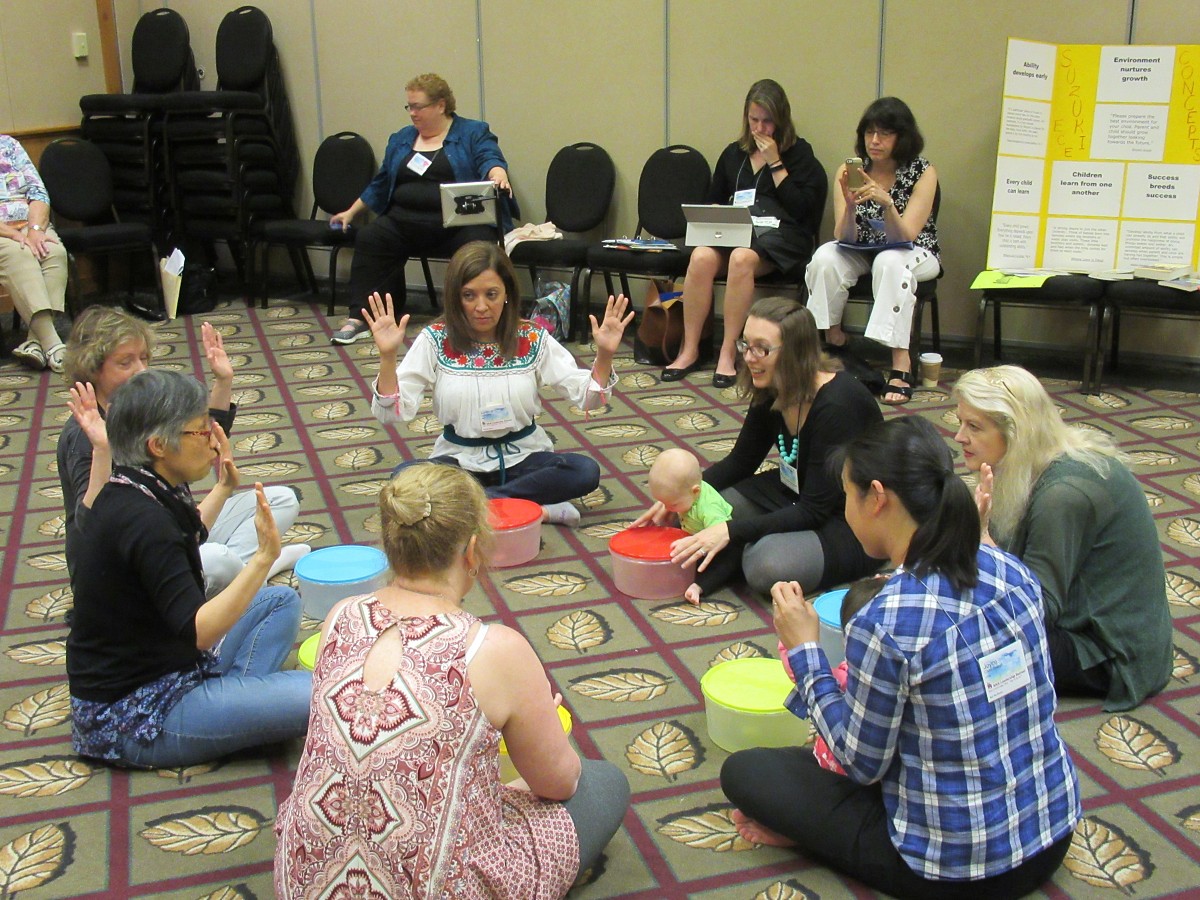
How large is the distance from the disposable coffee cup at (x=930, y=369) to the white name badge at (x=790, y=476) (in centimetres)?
238

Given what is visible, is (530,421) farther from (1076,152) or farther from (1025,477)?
(1076,152)

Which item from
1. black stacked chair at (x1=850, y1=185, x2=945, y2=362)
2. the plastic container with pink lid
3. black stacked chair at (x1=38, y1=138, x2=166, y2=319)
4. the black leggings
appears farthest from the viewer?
black stacked chair at (x1=38, y1=138, x2=166, y2=319)

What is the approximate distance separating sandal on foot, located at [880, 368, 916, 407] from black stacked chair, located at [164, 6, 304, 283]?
4.18 meters

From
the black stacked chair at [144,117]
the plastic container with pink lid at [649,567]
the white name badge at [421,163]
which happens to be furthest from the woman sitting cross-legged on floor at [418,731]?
the black stacked chair at [144,117]

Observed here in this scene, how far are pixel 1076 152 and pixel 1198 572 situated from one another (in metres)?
2.78

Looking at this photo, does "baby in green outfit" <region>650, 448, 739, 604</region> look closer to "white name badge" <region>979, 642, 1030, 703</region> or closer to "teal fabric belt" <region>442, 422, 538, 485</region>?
"teal fabric belt" <region>442, 422, 538, 485</region>

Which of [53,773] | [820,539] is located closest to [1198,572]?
[820,539]

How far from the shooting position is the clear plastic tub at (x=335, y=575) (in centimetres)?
330

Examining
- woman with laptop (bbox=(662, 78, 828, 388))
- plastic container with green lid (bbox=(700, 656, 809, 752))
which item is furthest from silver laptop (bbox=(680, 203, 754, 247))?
plastic container with green lid (bbox=(700, 656, 809, 752))

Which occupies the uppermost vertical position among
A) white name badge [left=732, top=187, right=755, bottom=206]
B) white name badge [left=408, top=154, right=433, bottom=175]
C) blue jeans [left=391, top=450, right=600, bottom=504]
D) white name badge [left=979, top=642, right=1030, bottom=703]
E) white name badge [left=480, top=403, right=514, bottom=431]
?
white name badge [left=408, top=154, right=433, bottom=175]

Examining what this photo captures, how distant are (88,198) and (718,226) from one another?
405 centimetres

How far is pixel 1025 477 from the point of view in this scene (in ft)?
8.80

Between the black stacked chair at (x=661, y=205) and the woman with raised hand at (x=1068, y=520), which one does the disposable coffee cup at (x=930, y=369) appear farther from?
the woman with raised hand at (x=1068, y=520)

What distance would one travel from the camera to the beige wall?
5.94 meters
